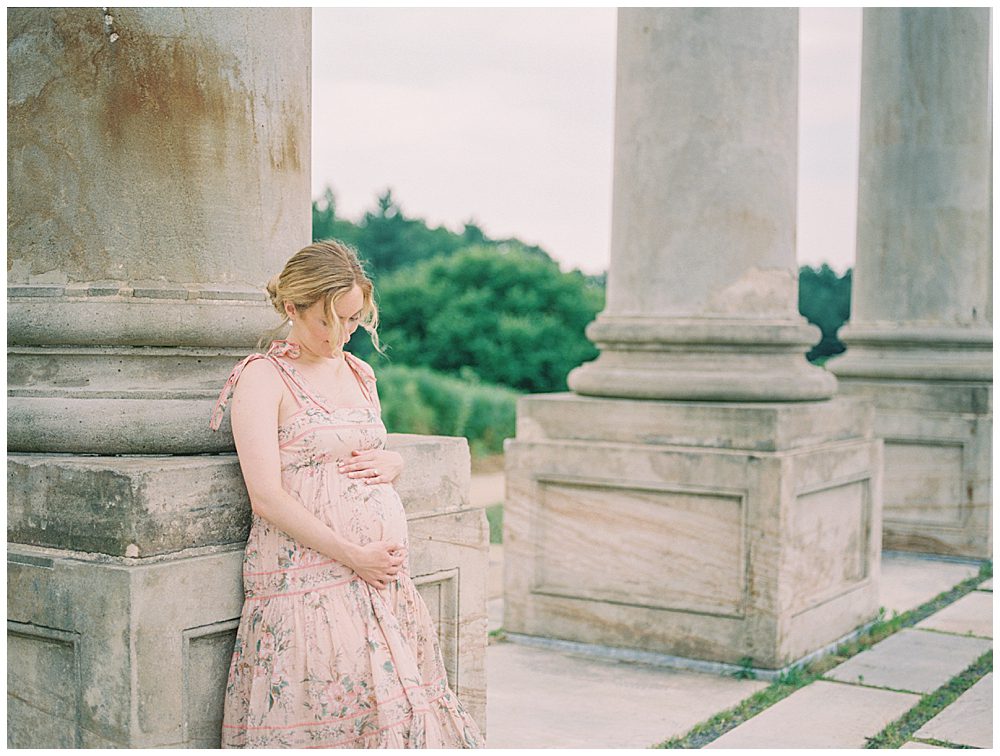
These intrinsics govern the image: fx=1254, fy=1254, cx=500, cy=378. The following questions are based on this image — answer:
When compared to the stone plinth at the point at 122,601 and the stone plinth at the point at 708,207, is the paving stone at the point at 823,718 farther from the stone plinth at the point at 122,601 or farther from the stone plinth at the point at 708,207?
the stone plinth at the point at 122,601

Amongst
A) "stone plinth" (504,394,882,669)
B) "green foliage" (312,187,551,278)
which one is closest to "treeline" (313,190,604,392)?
"green foliage" (312,187,551,278)

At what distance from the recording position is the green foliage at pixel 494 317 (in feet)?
113

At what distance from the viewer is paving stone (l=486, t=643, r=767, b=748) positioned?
665 cm

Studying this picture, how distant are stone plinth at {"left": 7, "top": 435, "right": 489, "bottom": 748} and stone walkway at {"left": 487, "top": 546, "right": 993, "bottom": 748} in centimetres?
256

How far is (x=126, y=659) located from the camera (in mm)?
4055

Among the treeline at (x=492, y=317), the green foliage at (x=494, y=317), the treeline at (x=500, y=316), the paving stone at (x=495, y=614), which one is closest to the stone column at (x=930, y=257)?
the paving stone at (x=495, y=614)

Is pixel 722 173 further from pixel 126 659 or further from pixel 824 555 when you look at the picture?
pixel 126 659

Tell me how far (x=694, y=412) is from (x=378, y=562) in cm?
419

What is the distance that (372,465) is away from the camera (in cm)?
454

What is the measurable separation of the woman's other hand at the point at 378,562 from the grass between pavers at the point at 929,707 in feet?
11.2

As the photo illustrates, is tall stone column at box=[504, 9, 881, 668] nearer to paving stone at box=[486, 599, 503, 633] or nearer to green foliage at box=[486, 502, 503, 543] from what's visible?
paving stone at box=[486, 599, 503, 633]

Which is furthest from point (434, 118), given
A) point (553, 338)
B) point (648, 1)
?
point (648, 1)

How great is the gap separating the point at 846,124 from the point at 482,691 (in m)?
20.8

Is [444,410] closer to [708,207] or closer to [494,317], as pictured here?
[494,317]
